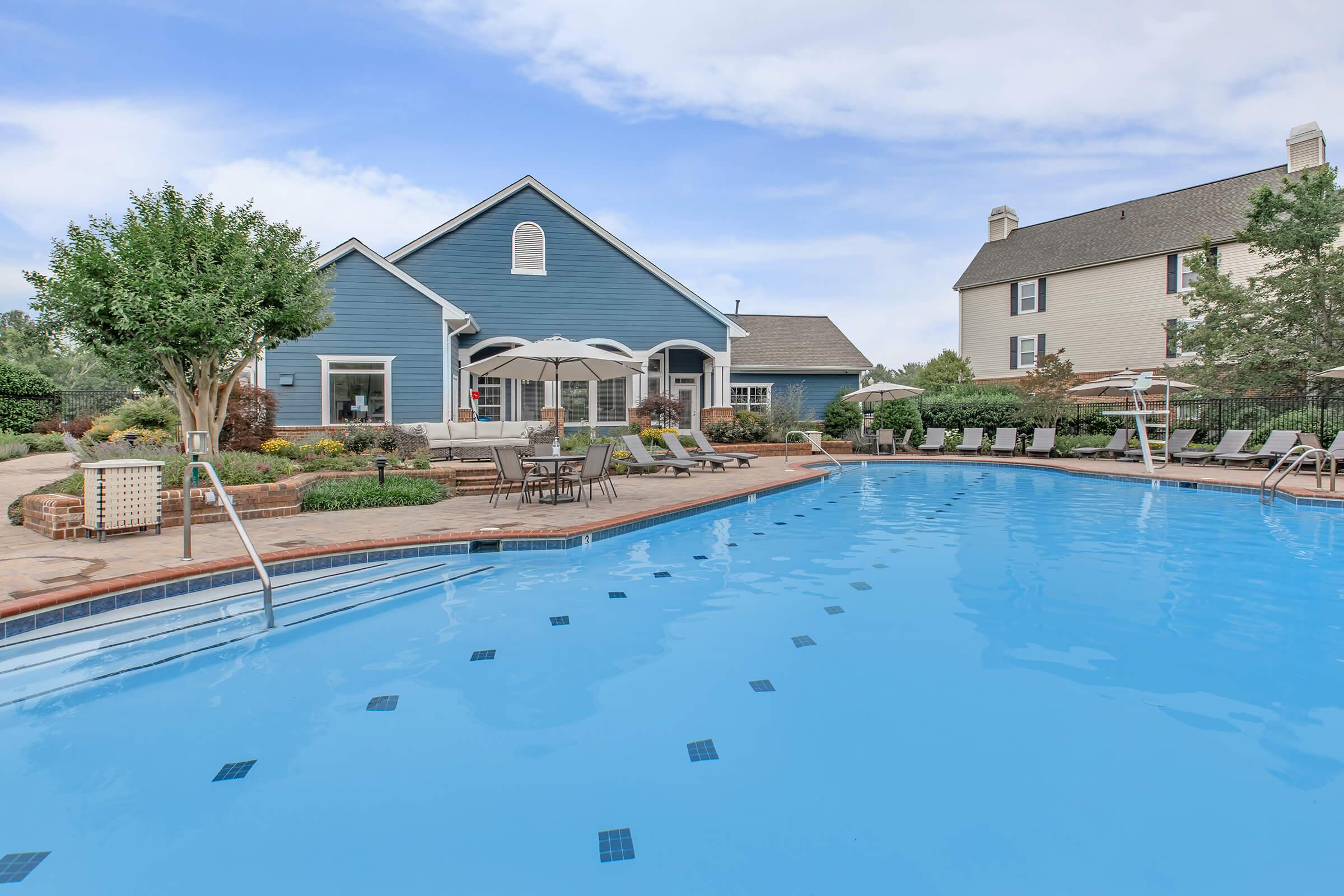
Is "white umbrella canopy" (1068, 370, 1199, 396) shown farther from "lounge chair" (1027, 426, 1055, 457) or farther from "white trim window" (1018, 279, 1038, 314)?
"white trim window" (1018, 279, 1038, 314)

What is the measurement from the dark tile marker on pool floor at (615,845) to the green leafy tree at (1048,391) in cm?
2076

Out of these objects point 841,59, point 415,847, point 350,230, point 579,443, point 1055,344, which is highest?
point 841,59

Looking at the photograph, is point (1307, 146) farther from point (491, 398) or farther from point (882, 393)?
point (491, 398)

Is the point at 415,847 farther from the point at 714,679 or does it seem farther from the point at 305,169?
the point at 305,169

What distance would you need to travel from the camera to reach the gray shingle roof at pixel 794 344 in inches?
1008

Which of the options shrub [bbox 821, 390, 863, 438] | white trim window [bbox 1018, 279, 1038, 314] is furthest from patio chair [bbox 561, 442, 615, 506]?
white trim window [bbox 1018, 279, 1038, 314]

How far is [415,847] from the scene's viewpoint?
280 cm

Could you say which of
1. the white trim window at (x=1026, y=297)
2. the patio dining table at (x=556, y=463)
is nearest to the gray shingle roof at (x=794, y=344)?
the white trim window at (x=1026, y=297)

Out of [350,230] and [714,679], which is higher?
[350,230]

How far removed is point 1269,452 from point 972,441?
726cm

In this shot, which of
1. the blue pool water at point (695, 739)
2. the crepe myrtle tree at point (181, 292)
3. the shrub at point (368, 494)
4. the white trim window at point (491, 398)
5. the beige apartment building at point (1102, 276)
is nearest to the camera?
the blue pool water at point (695, 739)

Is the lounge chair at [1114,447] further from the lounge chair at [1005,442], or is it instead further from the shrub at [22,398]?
the shrub at [22,398]

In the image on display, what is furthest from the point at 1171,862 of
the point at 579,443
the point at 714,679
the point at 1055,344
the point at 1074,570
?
the point at 1055,344

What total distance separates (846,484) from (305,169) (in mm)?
15106
